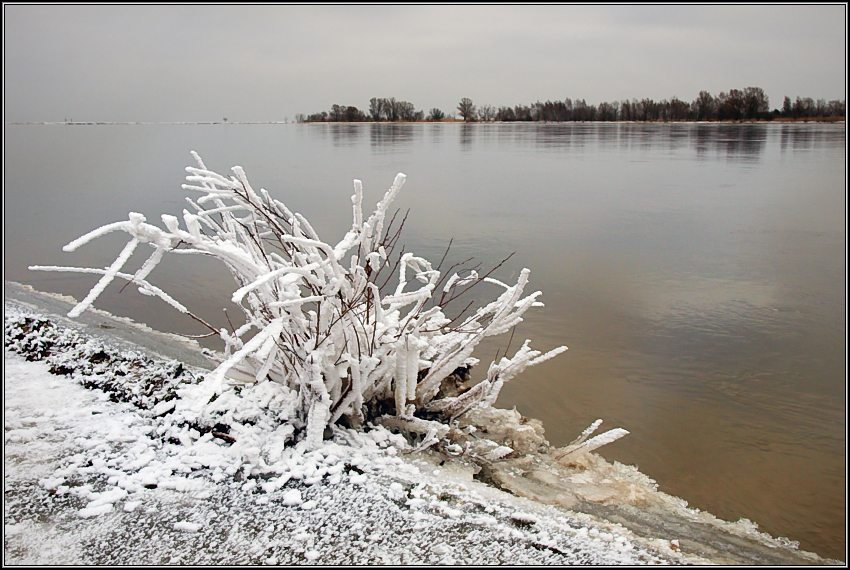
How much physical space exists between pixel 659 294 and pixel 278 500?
496cm

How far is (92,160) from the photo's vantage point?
22359 millimetres

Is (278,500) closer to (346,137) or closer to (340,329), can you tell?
(340,329)

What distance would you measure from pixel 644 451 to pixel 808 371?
188cm

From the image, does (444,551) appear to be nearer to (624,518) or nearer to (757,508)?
(624,518)

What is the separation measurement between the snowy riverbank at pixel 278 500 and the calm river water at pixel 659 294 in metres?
0.59

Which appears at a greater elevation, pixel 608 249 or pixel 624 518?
pixel 608 249

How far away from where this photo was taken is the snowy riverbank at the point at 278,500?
6.48 ft

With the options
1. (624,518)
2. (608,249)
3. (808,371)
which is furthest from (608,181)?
(624,518)

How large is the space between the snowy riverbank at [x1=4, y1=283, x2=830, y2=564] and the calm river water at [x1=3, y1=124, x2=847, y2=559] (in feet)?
1.92

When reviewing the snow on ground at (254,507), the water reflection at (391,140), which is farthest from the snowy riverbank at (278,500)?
the water reflection at (391,140)

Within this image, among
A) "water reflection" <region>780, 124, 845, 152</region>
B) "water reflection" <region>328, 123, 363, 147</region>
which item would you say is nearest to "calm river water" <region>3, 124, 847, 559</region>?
"water reflection" <region>780, 124, 845, 152</region>

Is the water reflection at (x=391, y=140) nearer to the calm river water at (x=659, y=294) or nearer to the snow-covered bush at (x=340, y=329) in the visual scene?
the calm river water at (x=659, y=294)

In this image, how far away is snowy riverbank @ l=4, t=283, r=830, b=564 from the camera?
198cm

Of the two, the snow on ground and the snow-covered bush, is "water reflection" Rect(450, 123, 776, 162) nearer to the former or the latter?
the snow-covered bush
